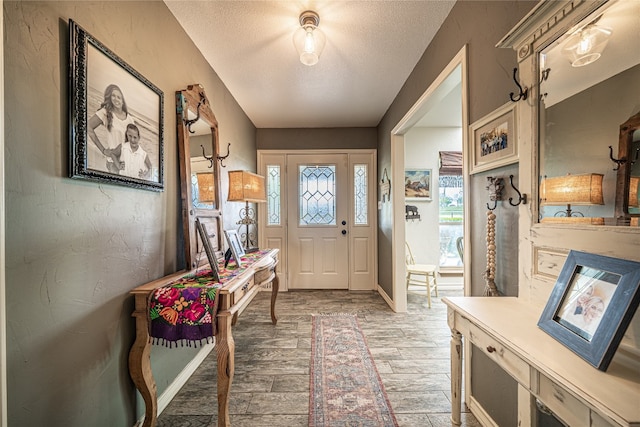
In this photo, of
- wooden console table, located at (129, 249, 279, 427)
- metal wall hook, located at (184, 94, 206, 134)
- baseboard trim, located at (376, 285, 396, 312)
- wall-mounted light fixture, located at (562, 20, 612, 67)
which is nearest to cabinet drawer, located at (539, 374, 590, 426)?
wall-mounted light fixture, located at (562, 20, 612, 67)

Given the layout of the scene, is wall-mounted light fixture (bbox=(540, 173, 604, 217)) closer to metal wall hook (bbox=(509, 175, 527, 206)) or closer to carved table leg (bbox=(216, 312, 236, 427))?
metal wall hook (bbox=(509, 175, 527, 206))

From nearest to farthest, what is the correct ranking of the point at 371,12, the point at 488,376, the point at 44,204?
the point at 44,204 < the point at 488,376 < the point at 371,12

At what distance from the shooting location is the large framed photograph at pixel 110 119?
3.58 ft

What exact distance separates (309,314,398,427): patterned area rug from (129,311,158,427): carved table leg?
33.7 inches

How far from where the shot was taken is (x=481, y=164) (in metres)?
1.54

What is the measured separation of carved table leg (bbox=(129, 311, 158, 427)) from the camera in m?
1.38

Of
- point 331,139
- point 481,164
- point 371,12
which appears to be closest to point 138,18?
point 371,12

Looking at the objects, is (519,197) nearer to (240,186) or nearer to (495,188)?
(495,188)

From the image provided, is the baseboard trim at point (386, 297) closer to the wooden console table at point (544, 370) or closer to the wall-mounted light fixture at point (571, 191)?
the wooden console table at point (544, 370)

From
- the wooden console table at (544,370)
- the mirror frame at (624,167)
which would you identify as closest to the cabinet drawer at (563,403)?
the wooden console table at (544,370)

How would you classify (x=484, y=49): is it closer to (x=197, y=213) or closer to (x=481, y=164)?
(x=481, y=164)

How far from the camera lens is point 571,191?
996 mm

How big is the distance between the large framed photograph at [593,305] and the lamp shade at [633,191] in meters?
0.17

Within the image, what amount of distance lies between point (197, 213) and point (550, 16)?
7.15 feet
